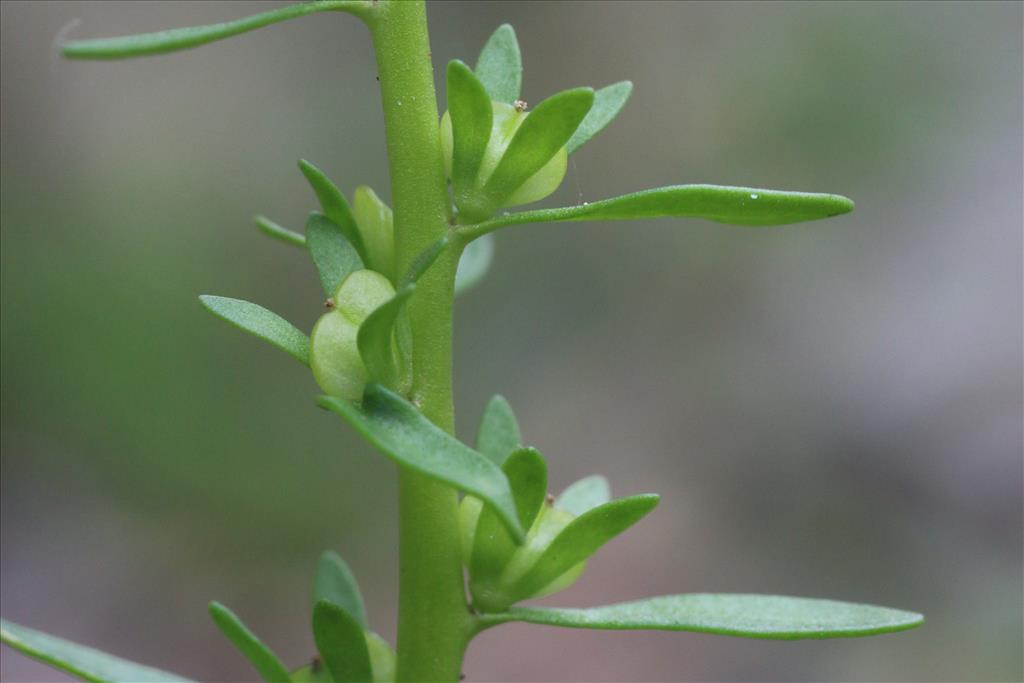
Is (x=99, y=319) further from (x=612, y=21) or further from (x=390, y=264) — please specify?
(x=390, y=264)

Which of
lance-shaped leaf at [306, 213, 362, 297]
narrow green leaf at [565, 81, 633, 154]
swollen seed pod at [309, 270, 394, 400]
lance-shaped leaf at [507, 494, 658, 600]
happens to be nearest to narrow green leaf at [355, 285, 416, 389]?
swollen seed pod at [309, 270, 394, 400]

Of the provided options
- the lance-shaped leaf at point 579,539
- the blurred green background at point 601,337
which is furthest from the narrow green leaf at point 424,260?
the blurred green background at point 601,337

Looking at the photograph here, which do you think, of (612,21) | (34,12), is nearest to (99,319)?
(34,12)

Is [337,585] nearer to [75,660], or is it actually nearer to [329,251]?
[75,660]

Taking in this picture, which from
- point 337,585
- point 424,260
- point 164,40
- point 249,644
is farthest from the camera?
point 337,585

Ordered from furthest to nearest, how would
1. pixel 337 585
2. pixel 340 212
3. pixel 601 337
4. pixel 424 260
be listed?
pixel 601 337
pixel 337 585
pixel 340 212
pixel 424 260

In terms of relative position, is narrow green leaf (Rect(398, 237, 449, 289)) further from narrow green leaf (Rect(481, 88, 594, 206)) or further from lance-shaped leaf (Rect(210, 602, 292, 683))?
lance-shaped leaf (Rect(210, 602, 292, 683))

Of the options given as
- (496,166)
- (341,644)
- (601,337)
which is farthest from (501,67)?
(601,337)
